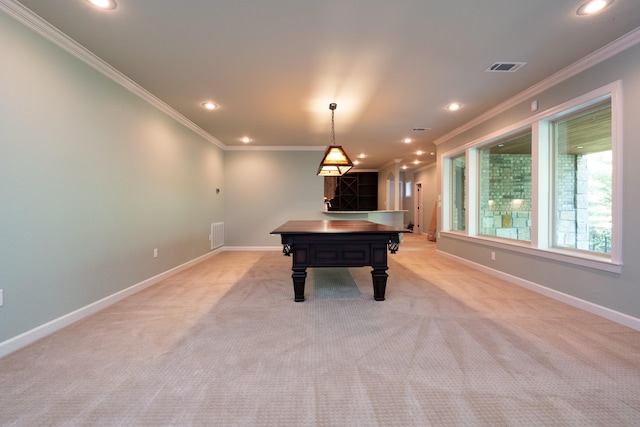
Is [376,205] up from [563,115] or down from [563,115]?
down

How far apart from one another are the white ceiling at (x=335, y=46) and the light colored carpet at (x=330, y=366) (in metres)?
2.57

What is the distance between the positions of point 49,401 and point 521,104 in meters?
5.39

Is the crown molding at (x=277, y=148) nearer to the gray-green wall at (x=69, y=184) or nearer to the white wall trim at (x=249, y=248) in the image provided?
the white wall trim at (x=249, y=248)

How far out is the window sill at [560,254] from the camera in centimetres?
261

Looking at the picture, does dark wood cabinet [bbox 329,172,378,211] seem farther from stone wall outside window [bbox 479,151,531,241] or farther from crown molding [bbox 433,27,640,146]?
crown molding [bbox 433,27,640,146]

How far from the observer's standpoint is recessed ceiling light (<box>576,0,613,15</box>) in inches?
78.3

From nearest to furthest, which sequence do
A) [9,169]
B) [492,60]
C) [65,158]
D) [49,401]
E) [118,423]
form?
[118,423], [49,401], [9,169], [65,158], [492,60]

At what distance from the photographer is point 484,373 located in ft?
5.64

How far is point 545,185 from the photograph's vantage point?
345cm

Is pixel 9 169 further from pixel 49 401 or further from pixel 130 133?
pixel 49 401

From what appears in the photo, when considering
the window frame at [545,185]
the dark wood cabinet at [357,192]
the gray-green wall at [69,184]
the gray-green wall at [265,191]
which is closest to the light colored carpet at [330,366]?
the gray-green wall at [69,184]

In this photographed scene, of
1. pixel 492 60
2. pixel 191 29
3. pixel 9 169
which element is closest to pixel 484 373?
pixel 492 60

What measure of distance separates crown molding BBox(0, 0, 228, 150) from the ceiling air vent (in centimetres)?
410

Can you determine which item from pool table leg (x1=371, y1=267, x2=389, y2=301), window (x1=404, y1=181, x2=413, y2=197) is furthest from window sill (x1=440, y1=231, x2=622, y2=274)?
window (x1=404, y1=181, x2=413, y2=197)
